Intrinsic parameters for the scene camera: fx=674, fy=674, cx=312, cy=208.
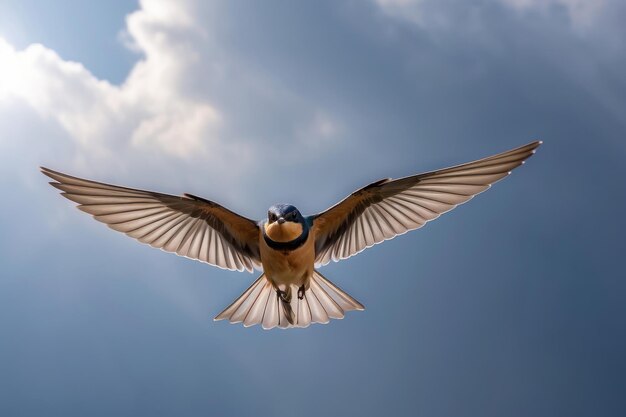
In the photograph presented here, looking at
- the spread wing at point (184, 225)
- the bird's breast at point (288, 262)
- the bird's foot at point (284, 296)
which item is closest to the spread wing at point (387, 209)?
the bird's breast at point (288, 262)

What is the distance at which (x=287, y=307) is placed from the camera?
5.30 meters

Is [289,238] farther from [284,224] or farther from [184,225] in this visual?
[184,225]

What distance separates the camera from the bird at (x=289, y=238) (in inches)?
185

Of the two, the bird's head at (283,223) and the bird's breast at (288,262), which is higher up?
the bird's head at (283,223)

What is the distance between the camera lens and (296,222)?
4500mm

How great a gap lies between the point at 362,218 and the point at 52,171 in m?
2.23

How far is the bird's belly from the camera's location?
15.3 ft

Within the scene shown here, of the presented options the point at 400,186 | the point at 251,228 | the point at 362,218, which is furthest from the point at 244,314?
the point at 400,186

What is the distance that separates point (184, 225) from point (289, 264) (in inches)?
40.0

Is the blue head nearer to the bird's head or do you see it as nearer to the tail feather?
the bird's head

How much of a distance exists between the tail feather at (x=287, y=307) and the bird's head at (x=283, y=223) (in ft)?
2.63

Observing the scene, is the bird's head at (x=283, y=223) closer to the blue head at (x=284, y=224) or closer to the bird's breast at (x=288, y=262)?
the blue head at (x=284, y=224)

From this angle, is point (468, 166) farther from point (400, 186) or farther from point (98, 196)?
point (98, 196)

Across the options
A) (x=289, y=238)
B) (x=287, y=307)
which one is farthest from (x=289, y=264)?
(x=287, y=307)
